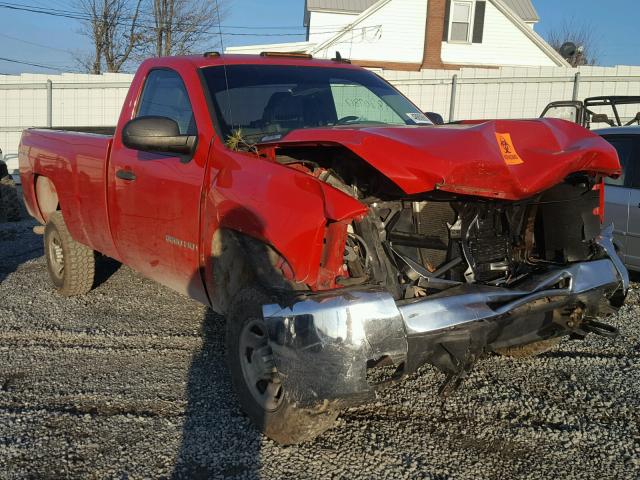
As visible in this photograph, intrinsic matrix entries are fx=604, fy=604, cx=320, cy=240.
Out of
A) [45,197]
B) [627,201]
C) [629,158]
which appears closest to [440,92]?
[629,158]

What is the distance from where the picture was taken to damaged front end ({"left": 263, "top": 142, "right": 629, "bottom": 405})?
2.63 metres

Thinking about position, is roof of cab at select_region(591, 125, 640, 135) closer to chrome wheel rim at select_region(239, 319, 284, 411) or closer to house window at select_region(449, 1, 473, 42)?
chrome wheel rim at select_region(239, 319, 284, 411)

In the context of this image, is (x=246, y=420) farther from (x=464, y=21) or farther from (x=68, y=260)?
(x=464, y=21)

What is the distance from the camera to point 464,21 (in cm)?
2427

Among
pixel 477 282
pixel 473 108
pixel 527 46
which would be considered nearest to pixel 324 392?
pixel 477 282

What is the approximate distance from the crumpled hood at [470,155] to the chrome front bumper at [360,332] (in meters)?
0.53

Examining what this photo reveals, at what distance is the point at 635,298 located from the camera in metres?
A: 5.86

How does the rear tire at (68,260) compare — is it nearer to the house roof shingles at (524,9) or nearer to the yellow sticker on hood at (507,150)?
the yellow sticker on hood at (507,150)

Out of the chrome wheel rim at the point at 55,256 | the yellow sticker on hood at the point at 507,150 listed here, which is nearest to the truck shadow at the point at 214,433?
the yellow sticker on hood at the point at 507,150

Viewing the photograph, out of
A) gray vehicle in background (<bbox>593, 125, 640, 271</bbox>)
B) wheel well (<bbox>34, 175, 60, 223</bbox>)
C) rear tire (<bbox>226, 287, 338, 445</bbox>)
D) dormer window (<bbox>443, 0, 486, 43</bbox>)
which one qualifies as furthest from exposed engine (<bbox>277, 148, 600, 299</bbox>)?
dormer window (<bbox>443, 0, 486, 43</bbox>)

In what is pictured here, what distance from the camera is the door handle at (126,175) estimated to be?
4.24 meters

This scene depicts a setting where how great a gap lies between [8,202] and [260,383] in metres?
9.01

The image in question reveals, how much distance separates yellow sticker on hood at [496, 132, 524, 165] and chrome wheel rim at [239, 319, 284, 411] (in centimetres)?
138

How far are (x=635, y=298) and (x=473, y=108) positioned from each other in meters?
9.02
